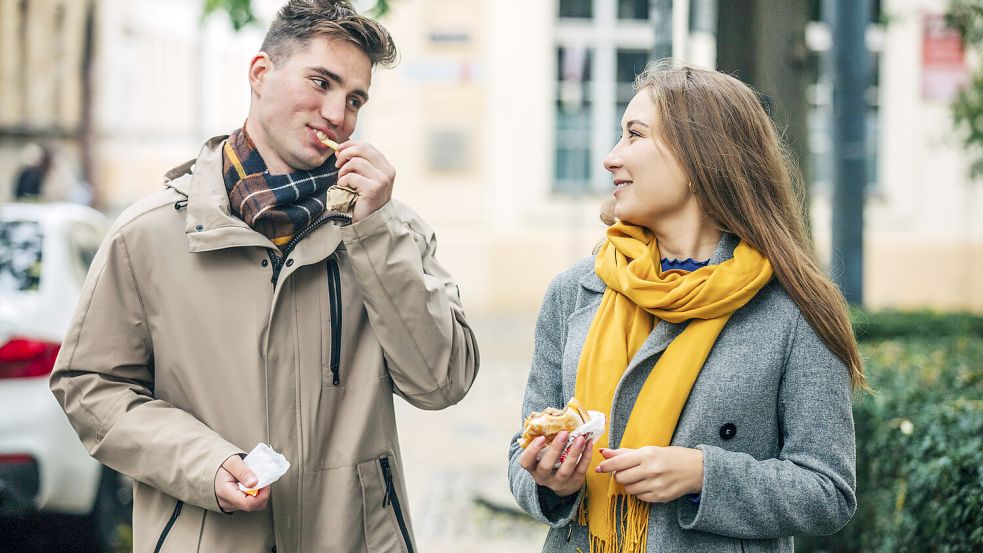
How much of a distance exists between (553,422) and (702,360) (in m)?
0.35

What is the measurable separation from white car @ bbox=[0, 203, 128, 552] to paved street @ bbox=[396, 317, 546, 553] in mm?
1654

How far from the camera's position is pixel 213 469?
2379 mm

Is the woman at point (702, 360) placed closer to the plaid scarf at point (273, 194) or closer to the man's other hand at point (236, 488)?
the man's other hand at point (236, 488)

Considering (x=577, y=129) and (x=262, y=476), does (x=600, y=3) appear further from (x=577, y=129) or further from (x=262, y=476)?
(x=262, y=476)

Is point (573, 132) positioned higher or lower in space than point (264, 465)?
higher

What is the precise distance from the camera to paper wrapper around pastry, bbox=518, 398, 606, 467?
7.34 feet

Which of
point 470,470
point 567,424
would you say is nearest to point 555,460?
point 567,424

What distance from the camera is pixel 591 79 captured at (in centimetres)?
1574

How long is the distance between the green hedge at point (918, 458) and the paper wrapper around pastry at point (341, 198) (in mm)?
1737

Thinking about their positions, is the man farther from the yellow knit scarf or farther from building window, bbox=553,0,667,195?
building window, bbox=553,0,667,195

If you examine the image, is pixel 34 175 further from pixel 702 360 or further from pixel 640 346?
pixel 702 360

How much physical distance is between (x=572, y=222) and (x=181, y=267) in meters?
13.0

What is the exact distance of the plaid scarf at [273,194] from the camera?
2.57 meters

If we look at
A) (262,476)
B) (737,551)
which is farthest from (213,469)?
(737,551)
